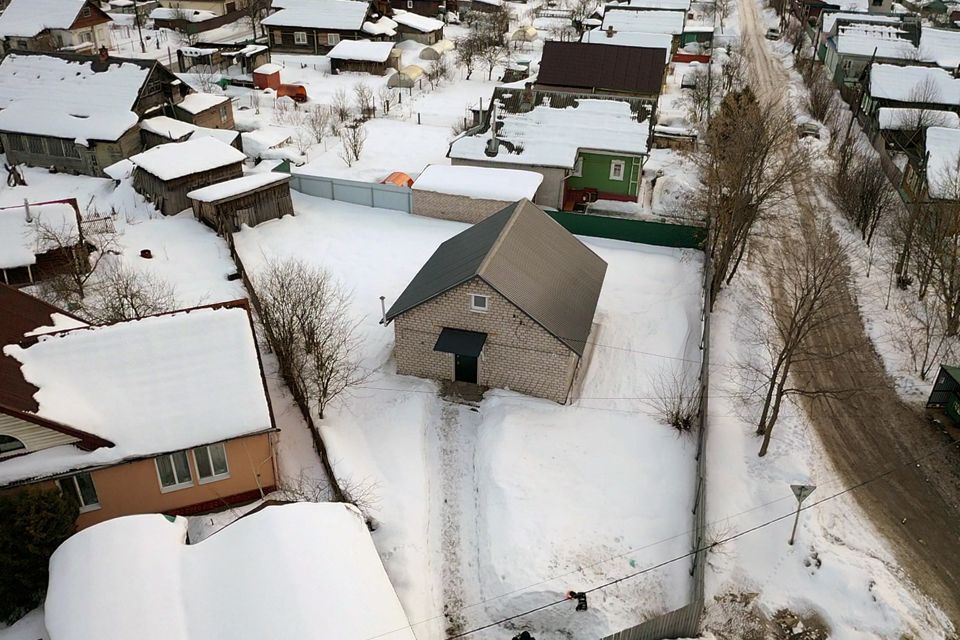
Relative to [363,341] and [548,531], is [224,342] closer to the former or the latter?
[363,341]

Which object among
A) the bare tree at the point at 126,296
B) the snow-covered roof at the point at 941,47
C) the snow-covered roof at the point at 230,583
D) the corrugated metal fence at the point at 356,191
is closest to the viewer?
the snow-covered roof at the point at 230,583

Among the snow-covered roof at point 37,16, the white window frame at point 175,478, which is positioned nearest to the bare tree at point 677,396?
the white window frame at point 175,478

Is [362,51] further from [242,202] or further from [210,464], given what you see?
[210,464]

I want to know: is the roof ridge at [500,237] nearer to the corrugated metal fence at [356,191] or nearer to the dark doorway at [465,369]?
the dark doorway at [465,369]

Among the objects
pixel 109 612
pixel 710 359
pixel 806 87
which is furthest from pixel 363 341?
pixel 806 87

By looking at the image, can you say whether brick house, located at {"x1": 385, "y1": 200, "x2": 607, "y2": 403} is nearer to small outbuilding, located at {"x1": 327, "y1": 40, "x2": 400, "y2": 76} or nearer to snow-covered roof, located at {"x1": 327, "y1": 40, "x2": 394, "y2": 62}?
snow-covered roof, located at {"x1": 327, "y1": 40, "x2": 394, "y2": 62}

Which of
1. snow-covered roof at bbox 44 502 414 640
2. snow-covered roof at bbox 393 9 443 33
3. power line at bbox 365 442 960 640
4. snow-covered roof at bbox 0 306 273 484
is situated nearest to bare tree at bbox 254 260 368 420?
snow-covered roof at bbox 0 306 273 484
